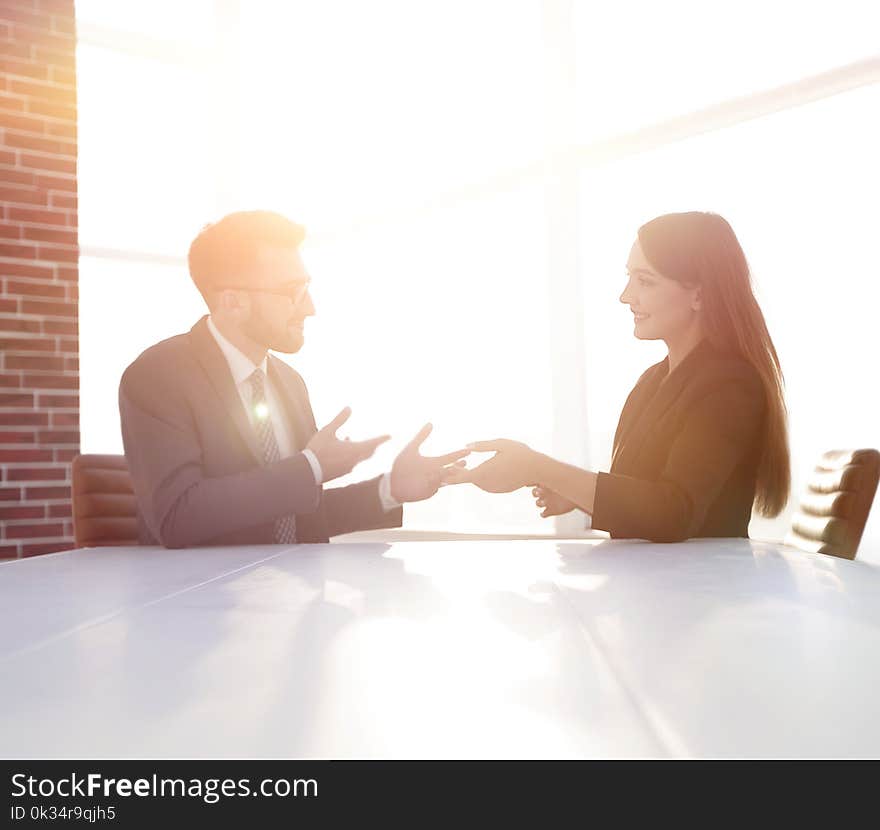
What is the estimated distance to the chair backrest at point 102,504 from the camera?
2260 millimetres

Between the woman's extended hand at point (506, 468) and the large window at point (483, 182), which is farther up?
the large window at point (483, 182)

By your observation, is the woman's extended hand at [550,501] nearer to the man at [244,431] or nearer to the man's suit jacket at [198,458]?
the man at [244,431]

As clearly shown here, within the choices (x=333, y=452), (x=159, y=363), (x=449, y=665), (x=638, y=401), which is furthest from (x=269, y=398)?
(x=449, y=665)

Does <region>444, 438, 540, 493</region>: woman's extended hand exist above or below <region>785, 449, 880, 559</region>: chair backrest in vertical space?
above

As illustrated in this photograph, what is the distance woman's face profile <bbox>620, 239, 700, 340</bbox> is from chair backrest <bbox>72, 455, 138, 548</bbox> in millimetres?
1456

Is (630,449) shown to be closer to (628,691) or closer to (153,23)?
(628,691)

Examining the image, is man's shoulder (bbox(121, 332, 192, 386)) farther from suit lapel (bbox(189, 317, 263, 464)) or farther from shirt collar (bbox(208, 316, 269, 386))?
shirt collar (bbox(208, 316, 269, 386))

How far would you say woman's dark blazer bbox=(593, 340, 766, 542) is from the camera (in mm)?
1482

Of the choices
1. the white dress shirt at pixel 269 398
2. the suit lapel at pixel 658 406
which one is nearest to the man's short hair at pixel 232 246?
the white dress shirt at pixel 269 398

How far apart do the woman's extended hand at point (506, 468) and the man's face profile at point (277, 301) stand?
747 mm

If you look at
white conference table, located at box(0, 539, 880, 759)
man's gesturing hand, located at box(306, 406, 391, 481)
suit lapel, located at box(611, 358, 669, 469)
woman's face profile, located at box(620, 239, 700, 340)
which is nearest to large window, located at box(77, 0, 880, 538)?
suit lapel, located at box(611, 358, 669, 469)

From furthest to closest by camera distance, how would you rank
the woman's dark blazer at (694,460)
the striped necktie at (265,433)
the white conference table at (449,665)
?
the striped necktie at (265,433), the woman's dark blazer at (694,460), the white conference table at (449,665)

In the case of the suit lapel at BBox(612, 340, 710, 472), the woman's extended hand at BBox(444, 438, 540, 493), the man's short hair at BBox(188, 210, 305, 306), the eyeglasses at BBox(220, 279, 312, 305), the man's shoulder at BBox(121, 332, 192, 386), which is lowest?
the woman's extended hand at BBox(444, 438, 540, 493)

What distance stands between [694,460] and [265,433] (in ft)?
3.53
